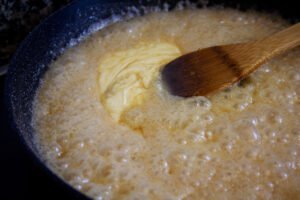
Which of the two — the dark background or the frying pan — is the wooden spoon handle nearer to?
the frying pan

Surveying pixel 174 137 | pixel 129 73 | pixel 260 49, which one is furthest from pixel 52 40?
pixel 260 49

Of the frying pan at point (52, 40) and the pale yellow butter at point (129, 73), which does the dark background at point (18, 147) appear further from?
the pale yellow butter at point (129, 73)

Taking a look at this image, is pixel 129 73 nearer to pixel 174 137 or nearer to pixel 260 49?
pixel 174 137

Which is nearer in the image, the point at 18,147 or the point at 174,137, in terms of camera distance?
the point at 174,137

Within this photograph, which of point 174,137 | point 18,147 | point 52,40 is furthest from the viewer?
point 52,40

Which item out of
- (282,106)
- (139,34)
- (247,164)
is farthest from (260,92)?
(139,34)

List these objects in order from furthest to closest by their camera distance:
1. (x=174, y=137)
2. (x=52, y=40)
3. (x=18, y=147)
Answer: (x=52, y=40), (x=18, y=147), (x=174, y=137)

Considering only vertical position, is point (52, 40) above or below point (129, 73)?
above
